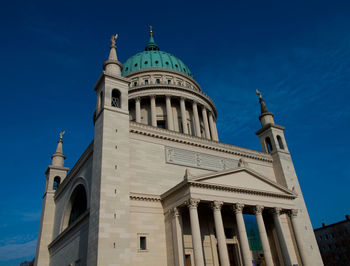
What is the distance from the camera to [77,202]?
3009 cm

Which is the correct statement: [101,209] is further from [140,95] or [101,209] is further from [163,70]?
[163,70]

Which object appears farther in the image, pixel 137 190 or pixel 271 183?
pixel 271 183

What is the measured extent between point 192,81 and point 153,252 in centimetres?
3515

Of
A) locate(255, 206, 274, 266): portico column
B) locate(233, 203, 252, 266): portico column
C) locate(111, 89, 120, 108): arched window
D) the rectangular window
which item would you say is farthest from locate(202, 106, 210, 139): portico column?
the rectangular window

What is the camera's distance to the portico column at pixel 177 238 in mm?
20812

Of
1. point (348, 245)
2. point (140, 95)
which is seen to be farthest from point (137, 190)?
point (348, 245)

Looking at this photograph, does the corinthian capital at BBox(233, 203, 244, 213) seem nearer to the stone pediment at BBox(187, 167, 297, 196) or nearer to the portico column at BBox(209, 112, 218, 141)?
the stone pediment at BBox(187, 167, 297, 196)

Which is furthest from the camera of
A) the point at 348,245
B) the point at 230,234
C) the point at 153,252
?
the point at 348,245

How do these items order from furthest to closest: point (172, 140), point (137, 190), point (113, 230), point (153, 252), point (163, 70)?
point (163, 70) < point (172, 140) < point (137, 190) < point (153, 252) < point (113, 230)

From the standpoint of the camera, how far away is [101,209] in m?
20.2

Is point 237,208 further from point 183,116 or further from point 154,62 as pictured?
point 154,62

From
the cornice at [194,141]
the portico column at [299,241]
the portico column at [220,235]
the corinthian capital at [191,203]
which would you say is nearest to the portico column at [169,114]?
the cornice at [194,141]

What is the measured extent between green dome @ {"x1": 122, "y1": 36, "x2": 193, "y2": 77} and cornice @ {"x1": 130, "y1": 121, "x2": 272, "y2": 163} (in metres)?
23.4

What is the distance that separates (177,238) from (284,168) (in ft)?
60.3
